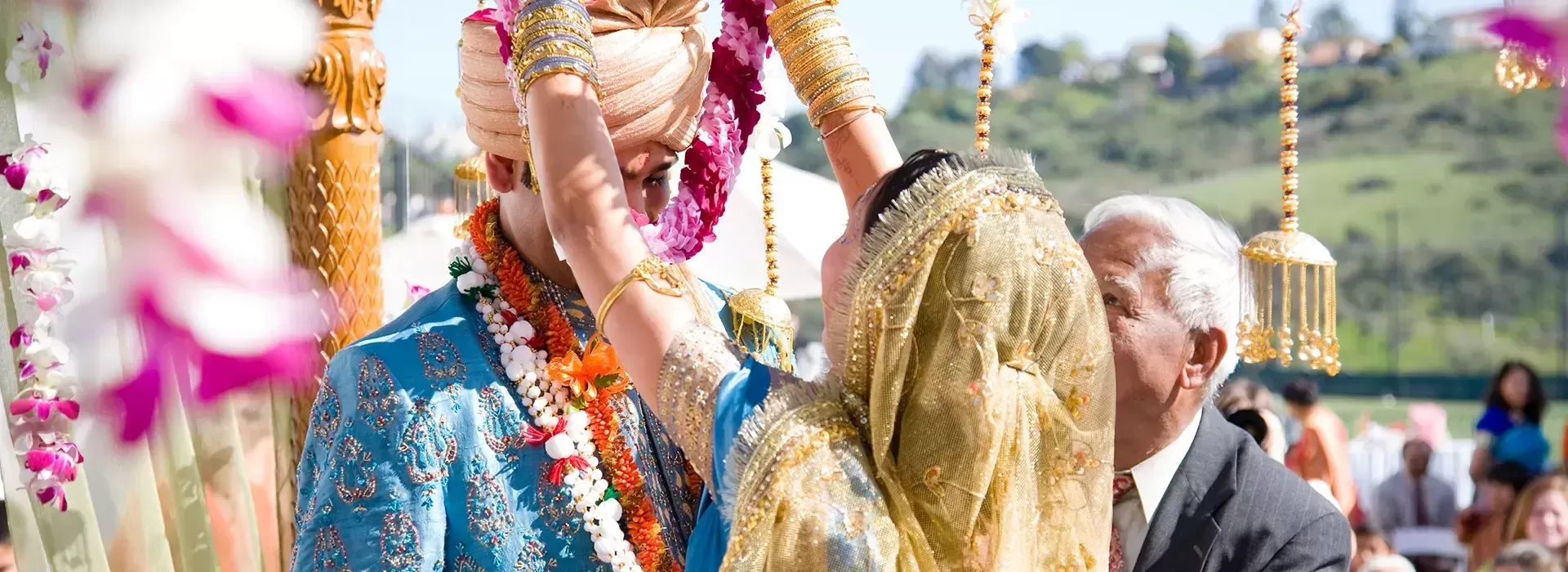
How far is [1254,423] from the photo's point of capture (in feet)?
13.2

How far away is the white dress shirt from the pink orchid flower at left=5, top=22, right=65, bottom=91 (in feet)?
6.84

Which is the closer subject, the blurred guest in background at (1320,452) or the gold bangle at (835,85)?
the gold bangle at (835,85)

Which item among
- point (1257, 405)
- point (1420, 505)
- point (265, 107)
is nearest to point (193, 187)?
point (265, 107)

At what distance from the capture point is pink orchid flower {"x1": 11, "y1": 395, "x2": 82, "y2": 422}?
248cm

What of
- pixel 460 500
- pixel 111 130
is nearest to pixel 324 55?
pixel 111 130

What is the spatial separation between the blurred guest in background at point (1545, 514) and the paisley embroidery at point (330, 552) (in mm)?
4999

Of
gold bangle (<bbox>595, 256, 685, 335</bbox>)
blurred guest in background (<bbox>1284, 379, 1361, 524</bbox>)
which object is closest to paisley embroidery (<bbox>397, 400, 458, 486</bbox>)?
gold bangle (<bbox>595, 256, 685, 335</bbox>)

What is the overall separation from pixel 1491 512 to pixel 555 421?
575 cm

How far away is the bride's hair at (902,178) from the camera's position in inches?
64.7

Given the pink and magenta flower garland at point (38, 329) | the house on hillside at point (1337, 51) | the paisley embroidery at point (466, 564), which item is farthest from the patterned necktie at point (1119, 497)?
the house on hillside at point (1337, 51)

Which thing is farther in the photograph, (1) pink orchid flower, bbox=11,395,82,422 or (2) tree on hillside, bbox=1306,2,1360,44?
(2) tree on hillside, bbox=1306,2,1360,44

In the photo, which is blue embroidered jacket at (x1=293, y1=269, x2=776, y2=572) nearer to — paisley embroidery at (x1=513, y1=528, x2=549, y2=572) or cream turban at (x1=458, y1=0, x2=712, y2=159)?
paisley embroidery at (x1=513, y1=528, x2=549, y2=572)

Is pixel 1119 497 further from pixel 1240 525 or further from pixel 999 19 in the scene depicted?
pixel 999 19

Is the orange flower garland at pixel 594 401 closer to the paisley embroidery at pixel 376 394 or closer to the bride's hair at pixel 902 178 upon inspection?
the paisley embroidery at pixel 376 394
